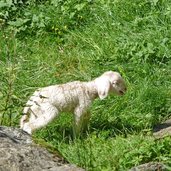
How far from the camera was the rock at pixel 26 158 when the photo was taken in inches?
159

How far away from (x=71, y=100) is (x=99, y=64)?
1.87m

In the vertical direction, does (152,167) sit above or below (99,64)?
below

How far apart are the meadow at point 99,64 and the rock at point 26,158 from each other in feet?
4.59

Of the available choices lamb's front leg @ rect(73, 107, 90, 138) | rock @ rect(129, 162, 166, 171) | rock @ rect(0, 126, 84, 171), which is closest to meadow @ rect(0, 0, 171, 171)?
lamb's front leg @ rect(73, 107, 90, 138)

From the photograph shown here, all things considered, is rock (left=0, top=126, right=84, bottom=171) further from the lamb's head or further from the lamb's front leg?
the lamb's head

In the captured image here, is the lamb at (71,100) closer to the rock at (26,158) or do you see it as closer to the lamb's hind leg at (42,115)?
the lamb's hind leg at (42,115)

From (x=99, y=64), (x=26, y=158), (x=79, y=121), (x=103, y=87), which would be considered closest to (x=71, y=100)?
(x=79, y=121)

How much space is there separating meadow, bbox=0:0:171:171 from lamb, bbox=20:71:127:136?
143 millimetres

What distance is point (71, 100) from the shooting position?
295 inches

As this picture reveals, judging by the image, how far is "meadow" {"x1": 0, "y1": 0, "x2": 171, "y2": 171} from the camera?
21.4 ft

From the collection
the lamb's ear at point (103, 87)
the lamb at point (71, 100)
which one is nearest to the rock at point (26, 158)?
the lamb at point (71, 100)

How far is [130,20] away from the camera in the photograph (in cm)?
1009

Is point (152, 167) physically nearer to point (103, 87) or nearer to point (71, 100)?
point (71, 100)

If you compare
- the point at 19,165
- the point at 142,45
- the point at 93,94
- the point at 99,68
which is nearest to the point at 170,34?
the point at 142,45
